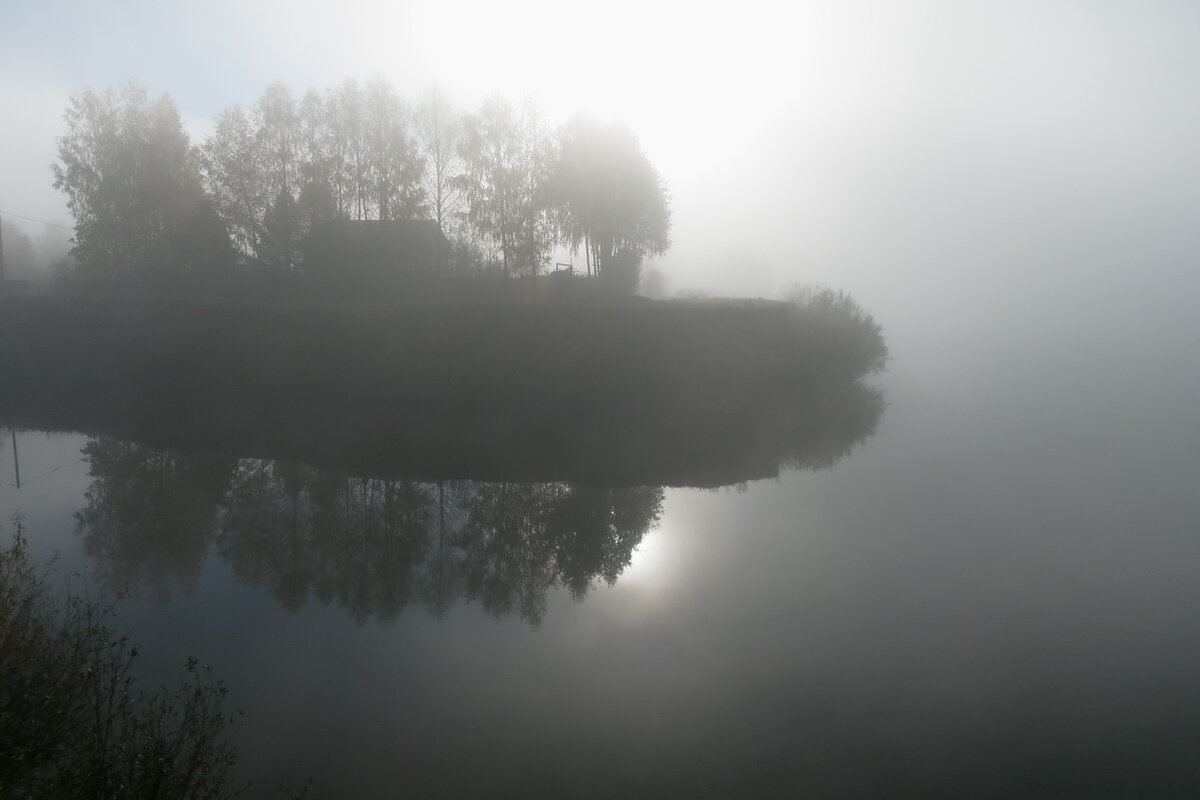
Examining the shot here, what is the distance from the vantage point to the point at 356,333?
88.9 feet

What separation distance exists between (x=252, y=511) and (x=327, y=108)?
74.8 feet

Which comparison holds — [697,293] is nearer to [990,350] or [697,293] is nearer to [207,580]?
[990,350]

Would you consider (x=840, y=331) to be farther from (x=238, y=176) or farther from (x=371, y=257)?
(x=238, y=176)

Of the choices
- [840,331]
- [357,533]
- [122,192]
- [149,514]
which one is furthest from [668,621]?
[122,192]

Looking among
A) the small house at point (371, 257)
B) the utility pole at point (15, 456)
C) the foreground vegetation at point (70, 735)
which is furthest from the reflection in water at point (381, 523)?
the small house at point (371, 257)

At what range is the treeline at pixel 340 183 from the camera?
103ft

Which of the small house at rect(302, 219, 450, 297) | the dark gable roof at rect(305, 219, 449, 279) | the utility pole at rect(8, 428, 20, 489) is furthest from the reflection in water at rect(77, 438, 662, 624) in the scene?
the dark gable roof at rect(305, 219, 449, 279)

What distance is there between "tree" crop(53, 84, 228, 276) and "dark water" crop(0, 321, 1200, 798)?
16754 mm

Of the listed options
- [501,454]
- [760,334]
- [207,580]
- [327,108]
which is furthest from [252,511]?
[327,108]

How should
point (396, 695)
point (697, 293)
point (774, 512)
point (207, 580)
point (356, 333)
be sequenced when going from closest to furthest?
point (396, 695), point (207, 580), point (774, 512), point (356, 333), point (697, 293)

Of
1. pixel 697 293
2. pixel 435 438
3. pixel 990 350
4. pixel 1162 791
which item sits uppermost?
pixel 697 293

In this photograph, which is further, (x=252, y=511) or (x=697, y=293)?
(x=697, y=293)

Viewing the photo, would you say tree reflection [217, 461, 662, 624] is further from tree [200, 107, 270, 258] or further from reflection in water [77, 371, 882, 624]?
tree [200, 107, 270, 258]

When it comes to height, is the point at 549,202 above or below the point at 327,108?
below
